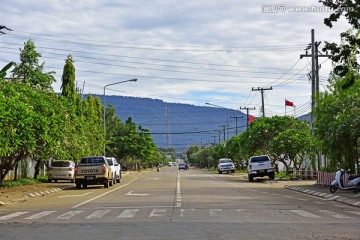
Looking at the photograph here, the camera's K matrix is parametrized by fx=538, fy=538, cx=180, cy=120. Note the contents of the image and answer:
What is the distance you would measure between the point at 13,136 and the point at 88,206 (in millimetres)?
5137

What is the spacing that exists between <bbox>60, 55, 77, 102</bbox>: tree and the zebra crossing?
2758 centimetres

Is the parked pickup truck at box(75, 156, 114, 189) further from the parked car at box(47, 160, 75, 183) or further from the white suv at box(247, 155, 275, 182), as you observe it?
the white suv at box(247, 155, 275, 182)

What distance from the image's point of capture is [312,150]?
40.4 metres

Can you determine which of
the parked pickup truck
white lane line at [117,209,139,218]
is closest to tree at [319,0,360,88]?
white lane line at [117,209,139,218]

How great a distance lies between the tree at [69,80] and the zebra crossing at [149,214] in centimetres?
2758

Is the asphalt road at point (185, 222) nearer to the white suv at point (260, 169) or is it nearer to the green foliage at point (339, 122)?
the green foliage at point (339, 122)

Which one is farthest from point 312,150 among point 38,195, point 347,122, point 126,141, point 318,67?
point 126,141

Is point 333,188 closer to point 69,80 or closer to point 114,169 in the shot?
point 114,169

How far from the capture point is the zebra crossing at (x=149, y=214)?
47.9 feet

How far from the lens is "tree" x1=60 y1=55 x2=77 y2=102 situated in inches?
1713

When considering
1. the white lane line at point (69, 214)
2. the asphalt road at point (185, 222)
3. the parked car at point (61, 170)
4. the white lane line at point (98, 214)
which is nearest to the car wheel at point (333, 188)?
the asphalt road at point (185, 222)

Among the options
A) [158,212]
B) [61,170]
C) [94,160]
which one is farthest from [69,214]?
[61,170]

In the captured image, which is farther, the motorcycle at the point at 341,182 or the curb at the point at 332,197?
Result: the motorcycle at the point at 341,182

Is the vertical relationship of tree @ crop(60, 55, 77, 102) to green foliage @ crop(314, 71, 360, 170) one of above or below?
above
